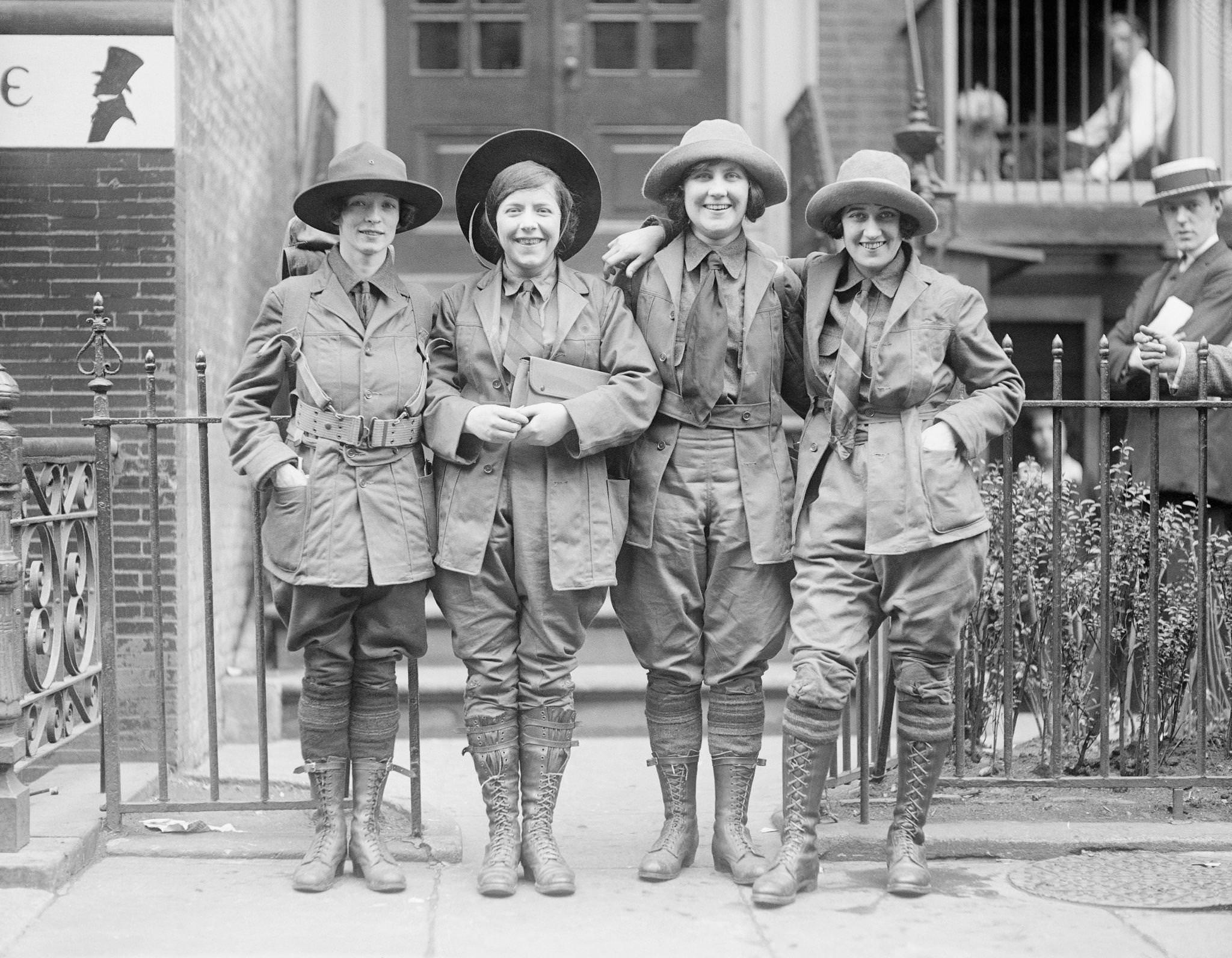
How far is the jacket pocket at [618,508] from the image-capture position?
3973 mm

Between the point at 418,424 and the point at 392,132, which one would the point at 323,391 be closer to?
the point at 418,424

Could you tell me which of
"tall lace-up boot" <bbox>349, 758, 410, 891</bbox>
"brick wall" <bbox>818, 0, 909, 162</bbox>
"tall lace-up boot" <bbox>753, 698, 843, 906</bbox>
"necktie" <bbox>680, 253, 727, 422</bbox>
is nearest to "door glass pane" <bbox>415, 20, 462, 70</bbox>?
"brick wall" <bbox>818, 0, 909, 162</bbox>

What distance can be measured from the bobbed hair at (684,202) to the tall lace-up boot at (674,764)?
4.58 feet

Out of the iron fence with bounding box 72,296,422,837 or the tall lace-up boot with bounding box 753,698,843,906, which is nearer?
the tall lace-up boot with bounding box 753,698,843,906

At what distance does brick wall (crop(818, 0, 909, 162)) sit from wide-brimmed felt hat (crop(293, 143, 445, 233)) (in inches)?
185

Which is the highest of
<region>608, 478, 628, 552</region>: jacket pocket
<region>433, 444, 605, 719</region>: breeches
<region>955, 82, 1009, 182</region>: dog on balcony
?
<region>955, 82, 1009, 182</region>: dog on balcony

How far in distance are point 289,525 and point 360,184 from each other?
3.22 ft

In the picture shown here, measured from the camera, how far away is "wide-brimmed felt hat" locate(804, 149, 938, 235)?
152 inches

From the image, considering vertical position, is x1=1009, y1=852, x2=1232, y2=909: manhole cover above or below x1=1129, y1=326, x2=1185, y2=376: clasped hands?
below

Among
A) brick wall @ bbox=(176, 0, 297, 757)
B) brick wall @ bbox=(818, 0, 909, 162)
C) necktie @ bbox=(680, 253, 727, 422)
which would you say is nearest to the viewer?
necktie @ bbox=(680, 253, 727, 422)

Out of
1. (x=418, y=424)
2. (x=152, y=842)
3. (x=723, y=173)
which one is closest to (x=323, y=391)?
(x=418, y=424)

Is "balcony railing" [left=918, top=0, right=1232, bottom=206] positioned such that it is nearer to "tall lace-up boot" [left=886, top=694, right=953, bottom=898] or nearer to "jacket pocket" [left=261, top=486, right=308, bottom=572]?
"tall lace-up boot" [left=886, top=694, right=953, bottom=898]

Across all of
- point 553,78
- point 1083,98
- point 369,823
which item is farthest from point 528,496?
point 1083,98

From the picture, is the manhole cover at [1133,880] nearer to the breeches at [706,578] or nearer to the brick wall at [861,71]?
the breeches at [706,578]
